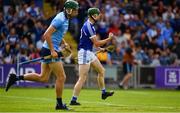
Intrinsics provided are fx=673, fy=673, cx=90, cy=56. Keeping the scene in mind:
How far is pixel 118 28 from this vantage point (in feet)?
111

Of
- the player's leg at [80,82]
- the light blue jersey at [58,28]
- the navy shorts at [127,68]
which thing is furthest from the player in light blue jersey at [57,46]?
the navy shorts at [127,68]

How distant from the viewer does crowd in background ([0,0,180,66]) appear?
31.4 m

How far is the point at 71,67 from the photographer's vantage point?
30.8m

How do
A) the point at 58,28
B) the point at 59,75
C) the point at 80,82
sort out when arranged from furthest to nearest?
the point at 80,82, the point at 58,28, the point at 59,75

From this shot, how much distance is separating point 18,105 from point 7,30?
14767 millimetres

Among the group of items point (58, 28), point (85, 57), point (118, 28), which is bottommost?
point (85, 57)

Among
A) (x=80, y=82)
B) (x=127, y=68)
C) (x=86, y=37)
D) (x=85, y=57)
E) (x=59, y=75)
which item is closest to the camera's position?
(x=59, y=75)

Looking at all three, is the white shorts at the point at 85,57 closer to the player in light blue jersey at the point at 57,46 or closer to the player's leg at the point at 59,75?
the player in light blue jersey at the point at 57,46

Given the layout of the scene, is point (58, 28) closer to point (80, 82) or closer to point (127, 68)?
point (80, 82)

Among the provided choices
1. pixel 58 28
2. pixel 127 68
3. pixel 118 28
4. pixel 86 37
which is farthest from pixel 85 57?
pixel 118 28

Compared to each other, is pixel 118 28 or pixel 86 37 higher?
pixel 118 28

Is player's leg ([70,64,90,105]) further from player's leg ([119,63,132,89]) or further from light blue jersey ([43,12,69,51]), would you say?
player's leg ([119,63,132,89])

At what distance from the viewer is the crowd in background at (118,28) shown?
103 feet

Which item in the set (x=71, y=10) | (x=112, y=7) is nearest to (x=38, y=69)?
(x=112, y=7)
